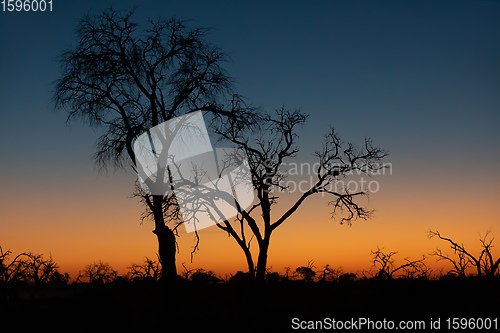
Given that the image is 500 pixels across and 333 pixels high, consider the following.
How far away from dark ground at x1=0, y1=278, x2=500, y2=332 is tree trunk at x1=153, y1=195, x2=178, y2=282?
626 millimetres

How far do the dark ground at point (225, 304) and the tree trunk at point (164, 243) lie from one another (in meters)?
0.63

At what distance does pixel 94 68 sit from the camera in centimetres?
2052

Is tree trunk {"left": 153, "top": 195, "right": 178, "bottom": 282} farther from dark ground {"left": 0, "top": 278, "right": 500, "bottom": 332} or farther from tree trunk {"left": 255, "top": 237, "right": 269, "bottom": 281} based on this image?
tree trunk {"left": 255, "top": 237, "right": 269, "bottom": 281}

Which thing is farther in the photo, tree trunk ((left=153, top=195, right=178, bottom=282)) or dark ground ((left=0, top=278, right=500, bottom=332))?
tree trunk ((left=153, top=195, right=178, bottom=282))

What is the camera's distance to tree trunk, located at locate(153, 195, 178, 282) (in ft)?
67.7

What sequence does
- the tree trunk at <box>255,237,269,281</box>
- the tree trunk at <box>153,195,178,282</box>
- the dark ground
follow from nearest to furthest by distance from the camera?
the dark ground
the tree trunk at <box>153,195,178,282</box>
the tree trunk at <box>255,237,269,281</box>

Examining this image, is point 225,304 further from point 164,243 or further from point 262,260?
point 164,243

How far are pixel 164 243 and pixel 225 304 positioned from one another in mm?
4204

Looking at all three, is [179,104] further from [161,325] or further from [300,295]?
[300,295]


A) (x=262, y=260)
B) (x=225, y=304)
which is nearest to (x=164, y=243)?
(x=225, y=304)

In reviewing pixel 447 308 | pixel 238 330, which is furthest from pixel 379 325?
pixel 238 330

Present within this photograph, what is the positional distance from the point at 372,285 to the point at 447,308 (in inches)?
199

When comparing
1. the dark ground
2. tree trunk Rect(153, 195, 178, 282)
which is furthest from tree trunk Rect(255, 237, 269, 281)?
tree trunk Rect(153, 195, 178, 282)

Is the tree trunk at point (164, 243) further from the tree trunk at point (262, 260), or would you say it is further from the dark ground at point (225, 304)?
the tree trunk at point (262, 260)
